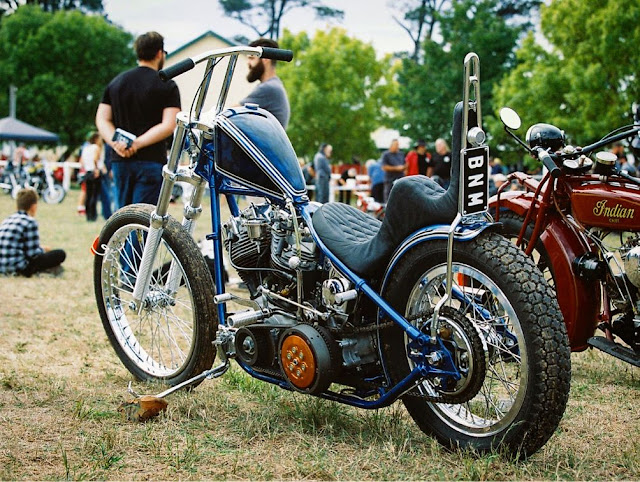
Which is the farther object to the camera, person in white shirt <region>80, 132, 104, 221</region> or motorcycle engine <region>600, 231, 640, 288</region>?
person in white shirt <region>80, 132, 104, 221</region>

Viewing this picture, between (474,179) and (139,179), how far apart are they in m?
3.65

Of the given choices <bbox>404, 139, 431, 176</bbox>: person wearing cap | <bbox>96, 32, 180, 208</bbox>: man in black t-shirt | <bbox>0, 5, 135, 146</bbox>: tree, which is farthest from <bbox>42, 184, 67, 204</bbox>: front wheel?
<bbox>0, 5, 135, 146</bbox>: tree

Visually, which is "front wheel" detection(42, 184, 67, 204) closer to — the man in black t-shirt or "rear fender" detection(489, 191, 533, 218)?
the man in black t-shirt

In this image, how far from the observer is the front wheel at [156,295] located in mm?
3762

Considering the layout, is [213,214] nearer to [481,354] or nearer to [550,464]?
[481,354]

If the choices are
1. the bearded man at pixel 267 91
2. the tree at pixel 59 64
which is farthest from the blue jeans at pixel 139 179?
the tree at pixel 59 64

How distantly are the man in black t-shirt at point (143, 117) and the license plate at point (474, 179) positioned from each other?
3445 mm

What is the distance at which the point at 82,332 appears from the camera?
18.1 ft

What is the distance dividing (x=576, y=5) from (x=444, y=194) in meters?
24.6

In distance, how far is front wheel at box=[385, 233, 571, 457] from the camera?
105 inches

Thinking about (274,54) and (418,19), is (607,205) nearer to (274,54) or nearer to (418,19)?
(274,54)

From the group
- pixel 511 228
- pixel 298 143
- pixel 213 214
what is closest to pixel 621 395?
pixel 511 228

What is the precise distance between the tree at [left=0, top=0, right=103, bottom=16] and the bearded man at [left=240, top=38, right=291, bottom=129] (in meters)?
57.0

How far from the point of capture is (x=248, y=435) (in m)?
3.33
